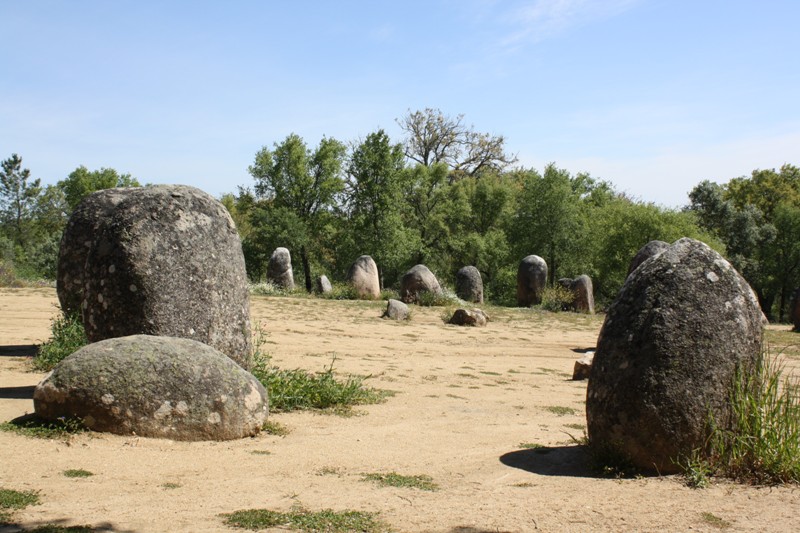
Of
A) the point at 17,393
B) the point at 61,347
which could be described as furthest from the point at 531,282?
the point at 17,393

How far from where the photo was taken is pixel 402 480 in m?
5.58

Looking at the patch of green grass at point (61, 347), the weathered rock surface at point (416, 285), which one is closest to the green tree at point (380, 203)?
the weathered rock surface at point (416, 285)

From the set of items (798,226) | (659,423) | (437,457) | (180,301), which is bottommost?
(437,457)

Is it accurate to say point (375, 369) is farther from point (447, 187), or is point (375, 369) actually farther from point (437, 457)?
point (447, 187)

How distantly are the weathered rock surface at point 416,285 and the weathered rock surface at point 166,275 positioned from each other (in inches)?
800

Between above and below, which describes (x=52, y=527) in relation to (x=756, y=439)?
below

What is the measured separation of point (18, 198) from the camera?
66.8 metres

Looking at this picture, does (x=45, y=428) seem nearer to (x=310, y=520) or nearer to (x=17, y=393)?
(x=17, y=393)

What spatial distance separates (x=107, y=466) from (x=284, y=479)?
1443 mm

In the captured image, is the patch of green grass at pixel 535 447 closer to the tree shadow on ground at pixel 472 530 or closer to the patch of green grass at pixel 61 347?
the tree shadow on ground at pixel 472 530

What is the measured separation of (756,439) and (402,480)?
284 cm

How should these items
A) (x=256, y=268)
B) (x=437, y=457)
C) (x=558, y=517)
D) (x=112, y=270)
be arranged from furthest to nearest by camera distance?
(x=256, y=268), (x=112, y=270), (x=437, y=457), (x=558, y=517)

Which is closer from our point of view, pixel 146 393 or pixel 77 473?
pixel 77 473

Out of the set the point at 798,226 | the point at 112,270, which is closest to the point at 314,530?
the point at 112,270
